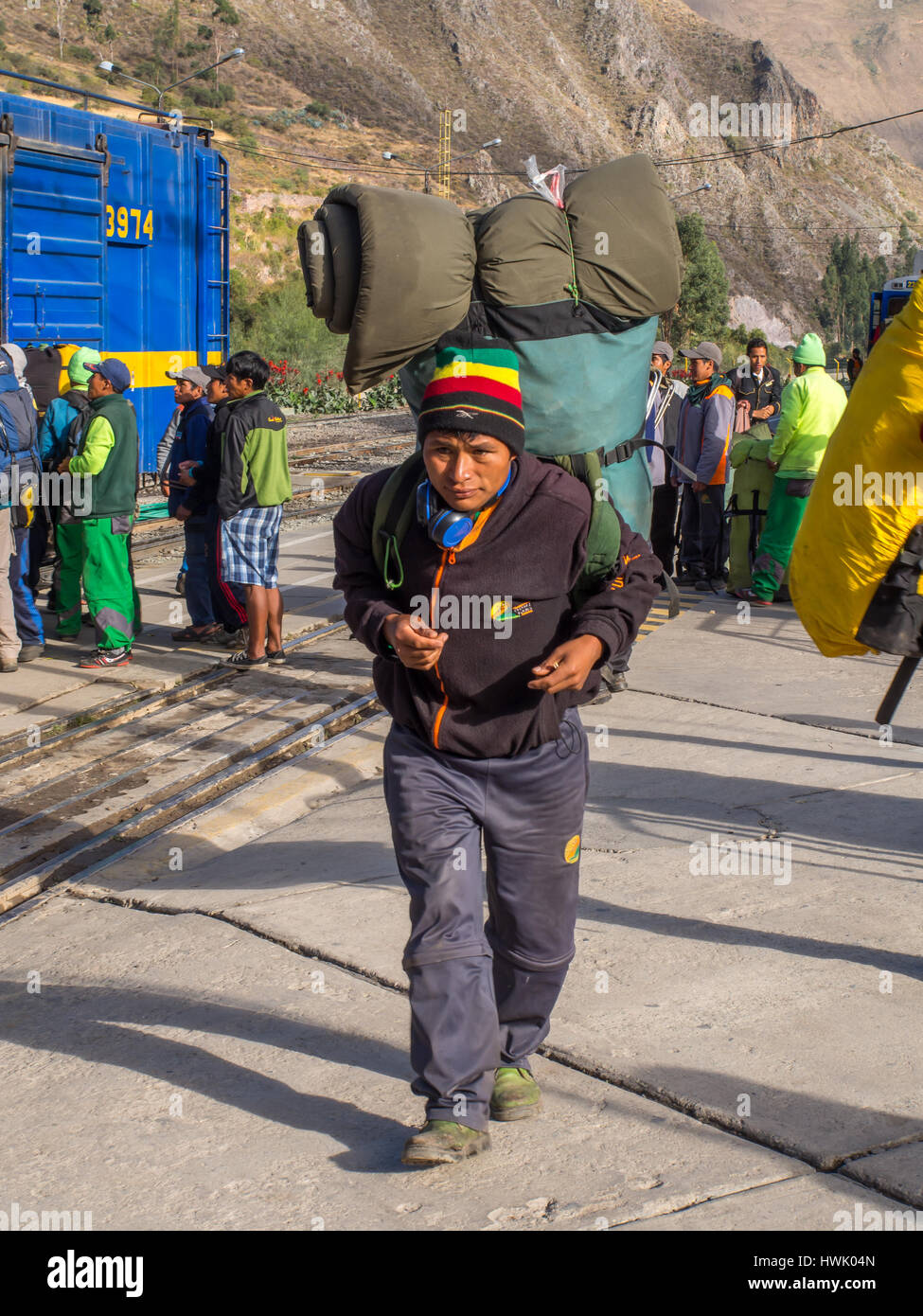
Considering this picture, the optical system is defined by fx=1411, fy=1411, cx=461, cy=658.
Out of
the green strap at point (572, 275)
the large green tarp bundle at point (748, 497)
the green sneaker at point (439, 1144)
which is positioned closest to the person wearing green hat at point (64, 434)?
the green strap at point (572, 275)

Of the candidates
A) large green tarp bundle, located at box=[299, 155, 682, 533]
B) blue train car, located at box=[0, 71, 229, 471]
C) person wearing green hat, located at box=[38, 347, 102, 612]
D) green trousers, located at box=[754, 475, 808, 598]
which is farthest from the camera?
blue train car, located at box=[0, 71, 229, 471]

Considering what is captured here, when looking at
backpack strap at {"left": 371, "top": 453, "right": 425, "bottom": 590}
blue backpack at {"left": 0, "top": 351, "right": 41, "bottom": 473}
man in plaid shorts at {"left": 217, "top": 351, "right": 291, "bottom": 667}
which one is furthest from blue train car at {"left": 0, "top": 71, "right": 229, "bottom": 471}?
backpack strap at {"left": 371, "top": 453, "right": 425, "bottom": 590}

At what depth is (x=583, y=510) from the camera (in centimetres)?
321

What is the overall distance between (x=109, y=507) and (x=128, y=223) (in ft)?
23.4

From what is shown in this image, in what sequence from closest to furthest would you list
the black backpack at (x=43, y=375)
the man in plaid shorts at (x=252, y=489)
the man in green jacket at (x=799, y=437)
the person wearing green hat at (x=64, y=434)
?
the man in plaid shorts at (x=252, y=489) < the person wearing green hat at (x=64, y=434) < the man in green jacket at (x=799, y=437) < the black backpack at (x=43, y=375)

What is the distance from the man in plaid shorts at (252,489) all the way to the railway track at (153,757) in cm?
48

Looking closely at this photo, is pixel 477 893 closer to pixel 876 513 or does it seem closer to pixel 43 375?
pixel 876 513

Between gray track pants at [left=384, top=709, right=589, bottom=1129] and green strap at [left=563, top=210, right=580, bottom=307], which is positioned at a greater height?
green strap at [left=563, top=210, right=580, bottom=307]

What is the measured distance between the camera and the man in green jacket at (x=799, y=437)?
381 inches

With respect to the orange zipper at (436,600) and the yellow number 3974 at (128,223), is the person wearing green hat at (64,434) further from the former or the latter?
the orange zipper at (436,600)

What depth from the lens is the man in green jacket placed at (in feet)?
31.7

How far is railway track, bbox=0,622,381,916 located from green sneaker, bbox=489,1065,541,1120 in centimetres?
229

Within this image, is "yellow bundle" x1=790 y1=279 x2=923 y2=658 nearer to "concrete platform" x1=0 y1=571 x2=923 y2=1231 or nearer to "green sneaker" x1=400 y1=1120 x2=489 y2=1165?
"concrete platform" x1=0 y1=571 x2=923 y2=1231

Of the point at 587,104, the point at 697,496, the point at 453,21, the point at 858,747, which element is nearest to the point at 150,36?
the point at 453,21
